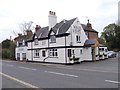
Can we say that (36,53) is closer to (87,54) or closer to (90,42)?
(87,54)

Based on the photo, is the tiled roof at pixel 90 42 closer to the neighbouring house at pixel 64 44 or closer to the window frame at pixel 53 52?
the neighbouring house at pixel 64 44

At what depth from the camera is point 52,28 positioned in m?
40.3

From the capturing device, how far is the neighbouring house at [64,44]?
3623cm

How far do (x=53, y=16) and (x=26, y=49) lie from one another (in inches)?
503

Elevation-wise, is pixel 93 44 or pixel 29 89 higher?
pixel 93 44

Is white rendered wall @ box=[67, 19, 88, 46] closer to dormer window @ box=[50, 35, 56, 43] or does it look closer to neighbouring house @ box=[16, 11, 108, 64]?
neighbouring house @ box=[16, 11, 108, 64]

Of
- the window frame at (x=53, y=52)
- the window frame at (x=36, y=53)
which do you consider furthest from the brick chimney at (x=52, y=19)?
the window frame at (x=36, y=53)

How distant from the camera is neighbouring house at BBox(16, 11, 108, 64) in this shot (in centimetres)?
3623

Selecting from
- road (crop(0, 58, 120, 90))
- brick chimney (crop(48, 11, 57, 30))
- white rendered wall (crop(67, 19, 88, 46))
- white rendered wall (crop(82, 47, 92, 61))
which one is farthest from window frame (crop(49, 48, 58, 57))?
road (crop(0, 58, 120, 90))

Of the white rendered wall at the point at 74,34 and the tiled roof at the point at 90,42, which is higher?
the white rendered wall at the point at 74,34

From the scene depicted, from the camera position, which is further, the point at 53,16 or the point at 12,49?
the point at 12,49

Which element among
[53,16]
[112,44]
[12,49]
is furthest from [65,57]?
[112,44]

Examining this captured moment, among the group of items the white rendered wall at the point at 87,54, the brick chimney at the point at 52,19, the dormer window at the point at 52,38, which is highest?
the brick chimney at the point at 52,19

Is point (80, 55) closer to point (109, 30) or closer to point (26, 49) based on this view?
point (26, 49)
